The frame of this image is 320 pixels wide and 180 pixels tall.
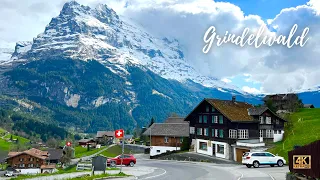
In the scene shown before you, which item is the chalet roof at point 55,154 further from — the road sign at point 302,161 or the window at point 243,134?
the road sign at point 302,161

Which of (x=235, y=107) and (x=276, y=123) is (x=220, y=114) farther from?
(x=276, y=123)

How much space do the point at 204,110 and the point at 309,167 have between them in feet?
190

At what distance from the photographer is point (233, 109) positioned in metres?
72.6

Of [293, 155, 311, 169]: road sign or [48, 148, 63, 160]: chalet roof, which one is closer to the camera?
[293, 155, 311, 169]: road sign

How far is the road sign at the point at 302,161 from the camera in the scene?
2004 cm

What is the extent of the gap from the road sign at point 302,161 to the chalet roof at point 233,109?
45529 mm

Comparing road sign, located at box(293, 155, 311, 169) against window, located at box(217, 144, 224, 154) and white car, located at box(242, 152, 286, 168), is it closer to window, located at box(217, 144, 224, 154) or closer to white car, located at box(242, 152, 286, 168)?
white car, located at box(242, 152, 286, 168)

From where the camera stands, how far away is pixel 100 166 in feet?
105

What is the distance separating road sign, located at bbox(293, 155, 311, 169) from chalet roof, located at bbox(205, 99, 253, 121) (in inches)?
1792

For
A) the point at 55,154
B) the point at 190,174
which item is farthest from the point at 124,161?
the point at 55,154

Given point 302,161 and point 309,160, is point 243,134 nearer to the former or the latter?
point 302,161

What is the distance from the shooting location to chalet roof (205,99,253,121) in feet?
226

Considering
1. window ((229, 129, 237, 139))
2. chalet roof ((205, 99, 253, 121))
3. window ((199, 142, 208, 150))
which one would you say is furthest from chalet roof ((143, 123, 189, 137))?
window ((229, 129, 237, 139))

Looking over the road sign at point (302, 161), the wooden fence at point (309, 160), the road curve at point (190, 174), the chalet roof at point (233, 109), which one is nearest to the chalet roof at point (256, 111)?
the chalet roof at point (233, 109)
